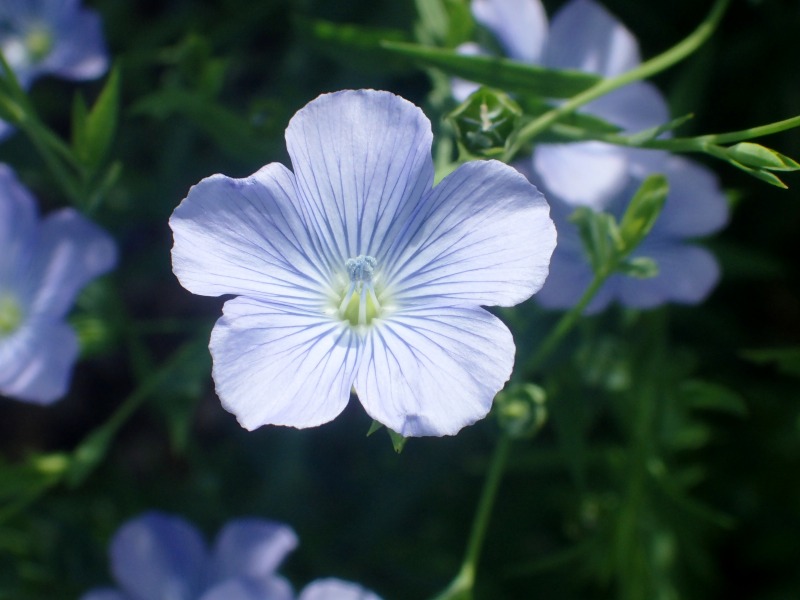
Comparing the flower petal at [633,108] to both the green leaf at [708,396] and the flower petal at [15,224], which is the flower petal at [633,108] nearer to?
the green leaf at [708,396]

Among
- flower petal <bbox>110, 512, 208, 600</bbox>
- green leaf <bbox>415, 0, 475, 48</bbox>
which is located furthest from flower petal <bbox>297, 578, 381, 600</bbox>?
green leaf <bbox>415, 0, 475, 48</bbox>

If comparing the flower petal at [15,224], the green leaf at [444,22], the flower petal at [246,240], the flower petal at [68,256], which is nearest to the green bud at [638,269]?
the flower petal at [246,240]

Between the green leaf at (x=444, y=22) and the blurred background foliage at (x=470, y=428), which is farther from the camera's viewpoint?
the blurred background foliage at (x=470, y=428)

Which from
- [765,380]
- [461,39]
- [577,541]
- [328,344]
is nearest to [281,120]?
[461,39]

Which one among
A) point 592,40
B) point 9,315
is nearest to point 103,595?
point 9,315

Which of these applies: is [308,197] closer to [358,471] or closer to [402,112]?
[402,112]
